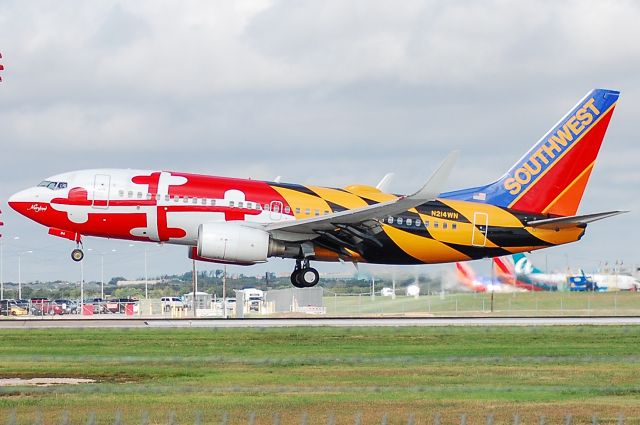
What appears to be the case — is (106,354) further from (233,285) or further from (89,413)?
(233,285)

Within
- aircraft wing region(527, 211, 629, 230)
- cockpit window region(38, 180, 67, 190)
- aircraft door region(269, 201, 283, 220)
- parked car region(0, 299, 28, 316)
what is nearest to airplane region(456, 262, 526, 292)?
aircraft wing region(527, 211, 629, 230)

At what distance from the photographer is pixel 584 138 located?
63.6 metres

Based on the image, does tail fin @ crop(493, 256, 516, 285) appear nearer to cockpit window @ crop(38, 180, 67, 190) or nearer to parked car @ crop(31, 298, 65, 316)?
cockpit window @ crop(38, 180, 67, 190)

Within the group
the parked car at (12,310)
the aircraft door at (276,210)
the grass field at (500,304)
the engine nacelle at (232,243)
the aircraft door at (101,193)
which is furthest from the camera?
the parked car at (12,310)

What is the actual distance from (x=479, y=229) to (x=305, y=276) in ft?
28.1

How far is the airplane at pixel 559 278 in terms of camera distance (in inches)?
2771

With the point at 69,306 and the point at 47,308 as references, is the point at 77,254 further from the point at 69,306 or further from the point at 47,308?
the point at 69,306

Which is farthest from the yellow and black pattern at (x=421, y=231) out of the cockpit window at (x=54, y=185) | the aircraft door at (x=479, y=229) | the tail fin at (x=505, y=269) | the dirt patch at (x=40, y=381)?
the dirt patch at (x=40, y=381)

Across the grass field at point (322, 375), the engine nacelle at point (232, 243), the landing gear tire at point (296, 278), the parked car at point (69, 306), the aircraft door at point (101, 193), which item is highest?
the aircraft door at point (101, 193)

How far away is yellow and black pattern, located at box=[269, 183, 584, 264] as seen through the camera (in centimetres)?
5719

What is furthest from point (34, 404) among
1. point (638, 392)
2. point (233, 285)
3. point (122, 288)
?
point (122, 288)

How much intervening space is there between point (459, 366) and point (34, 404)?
41.9ft

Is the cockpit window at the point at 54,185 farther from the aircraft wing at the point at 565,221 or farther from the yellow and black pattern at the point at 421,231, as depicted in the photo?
the aircraft wing at the point at 565,221

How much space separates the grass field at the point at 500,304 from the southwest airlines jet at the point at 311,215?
7671 mm
